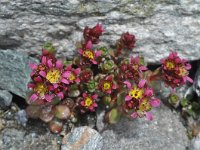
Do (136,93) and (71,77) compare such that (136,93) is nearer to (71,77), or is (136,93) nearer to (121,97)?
(121,97)

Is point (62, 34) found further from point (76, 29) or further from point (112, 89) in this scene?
point (112, 89)

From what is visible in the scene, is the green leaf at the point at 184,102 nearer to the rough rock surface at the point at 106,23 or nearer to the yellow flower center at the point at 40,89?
the rough rock surface at the point at 106,23

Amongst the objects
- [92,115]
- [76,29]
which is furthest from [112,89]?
[76,29]

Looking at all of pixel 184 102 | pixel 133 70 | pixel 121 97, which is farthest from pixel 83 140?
pixel 184 102

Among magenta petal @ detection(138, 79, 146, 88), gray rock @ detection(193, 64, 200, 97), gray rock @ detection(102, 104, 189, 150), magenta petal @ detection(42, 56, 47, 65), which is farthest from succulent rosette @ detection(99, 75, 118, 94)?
gray rock @ detection(193, 64, 200, 97)

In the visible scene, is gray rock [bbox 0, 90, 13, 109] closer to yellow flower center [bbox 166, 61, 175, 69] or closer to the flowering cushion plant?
the flowering cushion plant

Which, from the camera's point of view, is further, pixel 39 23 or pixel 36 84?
pixel 39 23
